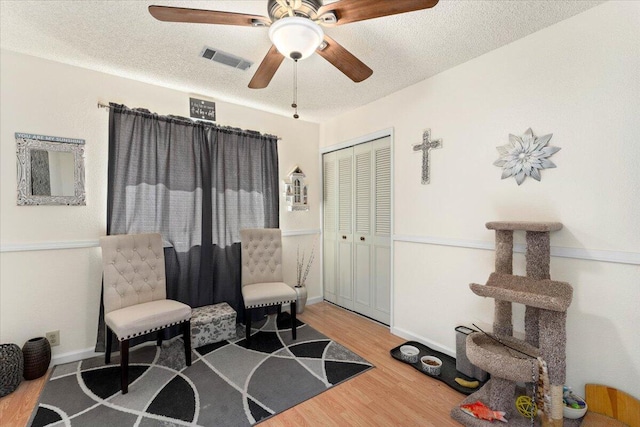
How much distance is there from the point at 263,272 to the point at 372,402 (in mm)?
1705

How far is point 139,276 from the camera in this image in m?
2.50

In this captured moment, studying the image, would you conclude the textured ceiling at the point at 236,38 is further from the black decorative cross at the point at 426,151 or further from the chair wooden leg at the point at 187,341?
the chair wooden leg at the point at 187,341

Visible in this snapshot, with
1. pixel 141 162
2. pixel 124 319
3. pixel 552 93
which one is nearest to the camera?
pixel 552 93

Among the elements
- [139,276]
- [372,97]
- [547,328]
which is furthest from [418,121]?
[139,276]

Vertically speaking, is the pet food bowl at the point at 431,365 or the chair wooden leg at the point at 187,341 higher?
the chair wooden leg at the point at 187,341

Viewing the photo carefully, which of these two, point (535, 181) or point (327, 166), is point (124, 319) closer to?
point (327, 166)

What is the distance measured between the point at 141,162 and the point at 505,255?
126 inches

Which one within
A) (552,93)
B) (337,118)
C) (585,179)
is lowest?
(585,179)

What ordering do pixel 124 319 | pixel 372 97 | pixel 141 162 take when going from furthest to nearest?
pixel 372 97 < pixel 141 162 < pixel 124 319

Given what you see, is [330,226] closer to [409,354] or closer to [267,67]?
[409,354]

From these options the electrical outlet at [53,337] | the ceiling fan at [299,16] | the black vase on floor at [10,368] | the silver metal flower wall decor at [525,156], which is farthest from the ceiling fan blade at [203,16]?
the electrical outlet at [53,337]

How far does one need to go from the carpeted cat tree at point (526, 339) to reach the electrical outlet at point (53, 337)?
3.13 metres

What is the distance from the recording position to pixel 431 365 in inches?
90.1

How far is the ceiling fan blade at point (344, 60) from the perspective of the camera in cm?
164
